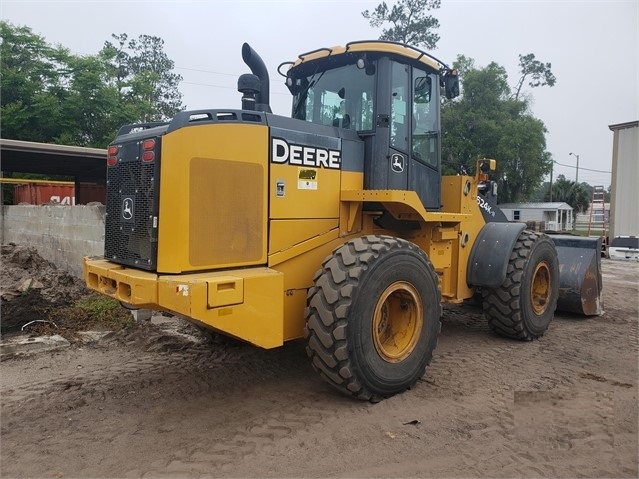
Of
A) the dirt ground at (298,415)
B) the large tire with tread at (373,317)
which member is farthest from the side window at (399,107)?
the dirt ground at (298,415)

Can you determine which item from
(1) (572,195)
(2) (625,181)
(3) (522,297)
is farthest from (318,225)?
(1) (572,195)

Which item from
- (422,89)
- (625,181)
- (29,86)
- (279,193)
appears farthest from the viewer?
(625,181)

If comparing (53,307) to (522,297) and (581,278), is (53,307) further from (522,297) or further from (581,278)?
(581,278)

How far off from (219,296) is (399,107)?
266 centimetres

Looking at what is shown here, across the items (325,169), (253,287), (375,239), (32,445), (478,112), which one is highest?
(478,112)

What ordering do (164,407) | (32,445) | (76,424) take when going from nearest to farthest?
(32,445) < (76,424) < (164,407)

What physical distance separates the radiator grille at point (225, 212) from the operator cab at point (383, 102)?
1.37 m

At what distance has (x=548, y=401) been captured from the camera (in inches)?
165

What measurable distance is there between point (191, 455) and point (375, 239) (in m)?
2.08

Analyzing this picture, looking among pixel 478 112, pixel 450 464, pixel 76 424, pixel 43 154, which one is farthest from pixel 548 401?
pixel 478 112

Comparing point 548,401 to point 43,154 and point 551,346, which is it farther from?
point 43,154

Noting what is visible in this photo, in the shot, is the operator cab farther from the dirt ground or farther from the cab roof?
the dirt ground

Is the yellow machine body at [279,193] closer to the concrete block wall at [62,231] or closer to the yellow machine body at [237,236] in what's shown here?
the yellow machine body at [237,236]

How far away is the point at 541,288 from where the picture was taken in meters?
6.48
